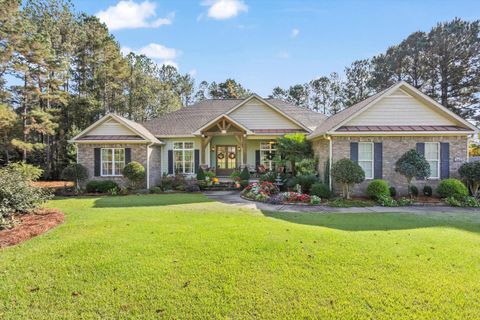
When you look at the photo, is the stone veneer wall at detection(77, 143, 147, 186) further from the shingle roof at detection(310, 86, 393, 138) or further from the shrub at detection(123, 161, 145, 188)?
the shingle roof at detection(310, 86, 393, 138)

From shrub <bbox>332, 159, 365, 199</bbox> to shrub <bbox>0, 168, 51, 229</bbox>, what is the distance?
1135 centimetres

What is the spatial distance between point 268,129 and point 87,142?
11.6 meters

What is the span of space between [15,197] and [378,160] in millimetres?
14391

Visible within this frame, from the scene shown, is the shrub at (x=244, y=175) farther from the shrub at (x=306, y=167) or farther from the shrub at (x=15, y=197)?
the shrub at (x=15, y=197)

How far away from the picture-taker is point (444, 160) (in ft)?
40.4

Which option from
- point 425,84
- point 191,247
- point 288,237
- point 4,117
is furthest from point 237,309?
point 425,84

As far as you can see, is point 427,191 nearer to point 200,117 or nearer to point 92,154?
point 200,117

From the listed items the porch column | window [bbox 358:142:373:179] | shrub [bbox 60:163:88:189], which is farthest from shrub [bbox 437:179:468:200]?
Result: shrub [bbox 60:163:88:189]

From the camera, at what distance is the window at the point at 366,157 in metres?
12.5

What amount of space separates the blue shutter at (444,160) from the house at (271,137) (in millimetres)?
43

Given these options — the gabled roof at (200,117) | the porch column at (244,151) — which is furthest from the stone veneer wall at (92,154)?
the porch column at (244,151)

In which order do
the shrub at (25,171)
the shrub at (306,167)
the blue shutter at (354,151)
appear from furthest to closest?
the shrub at (306,167)
the blue shutter at (354,151)
the shrub at (25,171)

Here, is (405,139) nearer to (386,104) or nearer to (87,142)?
(386,104)

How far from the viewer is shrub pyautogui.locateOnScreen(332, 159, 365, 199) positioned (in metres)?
11.0
